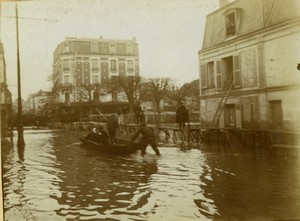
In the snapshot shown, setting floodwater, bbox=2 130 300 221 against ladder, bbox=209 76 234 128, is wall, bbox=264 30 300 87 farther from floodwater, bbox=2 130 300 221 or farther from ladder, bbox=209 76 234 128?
floodwater, bbox=2 130 300 221

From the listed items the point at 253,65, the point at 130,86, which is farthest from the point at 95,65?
the point at 253,65

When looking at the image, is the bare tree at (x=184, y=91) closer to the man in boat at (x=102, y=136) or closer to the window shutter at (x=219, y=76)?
the window shutter at (x=219, y=76)

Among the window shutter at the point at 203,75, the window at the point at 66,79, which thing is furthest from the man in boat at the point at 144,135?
the window at the point at 66,79

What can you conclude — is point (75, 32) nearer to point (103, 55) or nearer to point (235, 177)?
point (103, 55)

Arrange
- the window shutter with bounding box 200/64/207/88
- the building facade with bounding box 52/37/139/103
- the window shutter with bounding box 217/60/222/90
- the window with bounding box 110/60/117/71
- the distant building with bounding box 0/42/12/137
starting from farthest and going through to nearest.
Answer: the window shutter with bounding box 217/60/222/90, the window shutter with bounding box 200/64/207/88, the window with bounding box 110/60/117/71, the building facade with bounding box 52/37/139/103, the distant building with bounding box 0/42/12/137

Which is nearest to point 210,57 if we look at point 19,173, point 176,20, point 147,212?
point 176,20

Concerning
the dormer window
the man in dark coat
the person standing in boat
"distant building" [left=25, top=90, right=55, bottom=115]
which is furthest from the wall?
"distant building" [left=25, top=90, right=55, bottom=115]

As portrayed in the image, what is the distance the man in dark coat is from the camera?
131 inches

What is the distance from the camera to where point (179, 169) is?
328 centimetres

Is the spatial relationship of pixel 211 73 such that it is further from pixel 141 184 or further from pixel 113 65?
pixel 141 184

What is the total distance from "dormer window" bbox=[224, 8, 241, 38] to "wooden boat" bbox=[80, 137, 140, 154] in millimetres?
1596

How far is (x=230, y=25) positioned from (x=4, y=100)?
2.38 m

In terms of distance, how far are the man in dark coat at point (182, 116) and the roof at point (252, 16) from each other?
0.66 metres

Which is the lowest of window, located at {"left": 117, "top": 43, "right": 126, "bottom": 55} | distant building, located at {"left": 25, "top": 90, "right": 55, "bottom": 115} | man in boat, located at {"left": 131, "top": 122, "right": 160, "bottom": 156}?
man in boat, located at {"left": 131, "top": 122, "right": 160, "bottom": 156}
